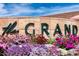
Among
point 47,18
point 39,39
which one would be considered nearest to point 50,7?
point 47,18

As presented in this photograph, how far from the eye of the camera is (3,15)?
6.15 metres

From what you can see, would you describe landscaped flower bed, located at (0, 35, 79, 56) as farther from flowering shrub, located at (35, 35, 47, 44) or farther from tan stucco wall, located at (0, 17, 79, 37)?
tan stucco wall, located at (0, 17, 79, 37)

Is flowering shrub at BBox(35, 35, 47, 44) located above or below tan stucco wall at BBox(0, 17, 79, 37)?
below

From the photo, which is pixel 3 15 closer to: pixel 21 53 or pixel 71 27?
pixel 21 53

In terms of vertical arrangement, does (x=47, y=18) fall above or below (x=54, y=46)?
above

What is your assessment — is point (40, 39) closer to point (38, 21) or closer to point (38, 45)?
point (38, 45)

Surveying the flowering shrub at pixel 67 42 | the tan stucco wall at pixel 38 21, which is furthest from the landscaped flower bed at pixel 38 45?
the tan stucco wall at pixel 38 21

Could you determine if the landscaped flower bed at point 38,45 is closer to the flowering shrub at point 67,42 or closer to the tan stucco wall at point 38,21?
the flowering shrub at point 67,42

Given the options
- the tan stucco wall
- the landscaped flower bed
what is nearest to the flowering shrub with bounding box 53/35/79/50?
the landscaped flower bed

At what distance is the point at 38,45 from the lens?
20.0 ft

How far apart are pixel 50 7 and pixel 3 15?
83 centimetres

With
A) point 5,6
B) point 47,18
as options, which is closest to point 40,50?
point 47,18

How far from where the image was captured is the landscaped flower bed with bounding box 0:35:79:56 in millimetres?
6039

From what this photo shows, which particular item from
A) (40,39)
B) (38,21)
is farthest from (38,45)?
(38,21)
